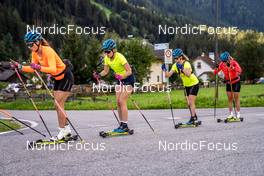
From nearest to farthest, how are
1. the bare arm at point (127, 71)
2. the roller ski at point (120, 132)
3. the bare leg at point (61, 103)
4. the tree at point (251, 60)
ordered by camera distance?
the bare leg at point (61, 103) < the roller ski at point (120, 132) < the bare arm at point (127, 71) < the tree at point (251, 60)

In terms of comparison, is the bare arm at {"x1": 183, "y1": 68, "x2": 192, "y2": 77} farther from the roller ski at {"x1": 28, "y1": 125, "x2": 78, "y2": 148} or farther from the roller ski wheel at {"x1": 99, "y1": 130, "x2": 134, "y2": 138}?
the roller ski at {"x1": 28, "y1": 125, "x2": 78, "y2": 148}

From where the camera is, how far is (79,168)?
5.86 m

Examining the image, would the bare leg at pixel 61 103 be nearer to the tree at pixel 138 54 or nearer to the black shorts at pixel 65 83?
the black shorts at pixel 65 83

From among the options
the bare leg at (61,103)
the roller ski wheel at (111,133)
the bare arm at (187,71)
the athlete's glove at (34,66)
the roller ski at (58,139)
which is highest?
the athlete's glove at (34,66)

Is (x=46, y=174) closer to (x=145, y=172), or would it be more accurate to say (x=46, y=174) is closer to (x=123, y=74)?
(x=145, y=172)

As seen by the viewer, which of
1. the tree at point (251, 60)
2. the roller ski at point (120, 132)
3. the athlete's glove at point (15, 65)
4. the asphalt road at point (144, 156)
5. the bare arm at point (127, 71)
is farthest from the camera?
the tree at point (251, 60)

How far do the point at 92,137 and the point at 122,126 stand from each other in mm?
827

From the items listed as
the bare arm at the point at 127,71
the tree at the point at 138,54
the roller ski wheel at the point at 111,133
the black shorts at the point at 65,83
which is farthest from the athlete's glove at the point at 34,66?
the tree at the point at 138,54

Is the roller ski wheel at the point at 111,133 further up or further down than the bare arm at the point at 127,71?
further down

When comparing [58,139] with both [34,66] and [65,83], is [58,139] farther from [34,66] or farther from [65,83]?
[34,66]

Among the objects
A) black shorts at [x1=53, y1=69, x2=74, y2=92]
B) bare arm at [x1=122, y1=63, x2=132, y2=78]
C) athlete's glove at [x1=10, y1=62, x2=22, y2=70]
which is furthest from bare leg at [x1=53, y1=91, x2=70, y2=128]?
bare arm at [x1=122, y1=63, x2=132, y2=78]

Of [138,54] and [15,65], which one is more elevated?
[138,54]

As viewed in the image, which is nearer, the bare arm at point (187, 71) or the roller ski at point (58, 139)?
the roller ski at point (58, 139)

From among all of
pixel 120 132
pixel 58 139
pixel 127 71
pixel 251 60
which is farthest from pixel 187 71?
pixel 251 60
